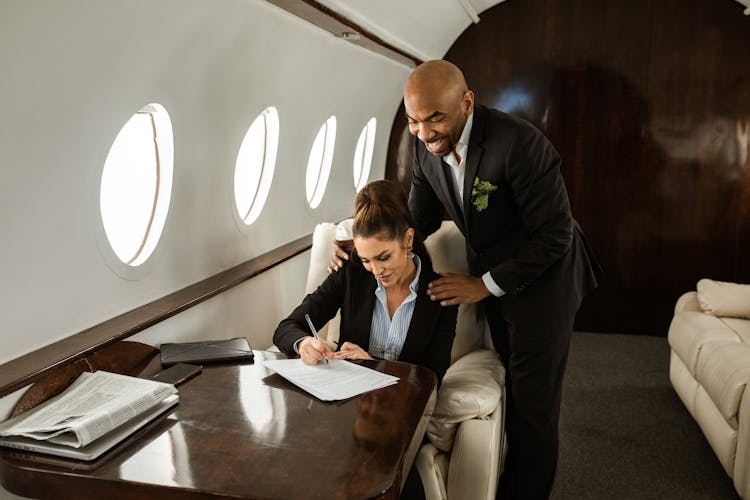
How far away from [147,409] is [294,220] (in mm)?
2764

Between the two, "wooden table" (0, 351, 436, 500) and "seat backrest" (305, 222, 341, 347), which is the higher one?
"seat backrest" (305, 222, 341, 347)

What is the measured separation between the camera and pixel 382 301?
2.95m

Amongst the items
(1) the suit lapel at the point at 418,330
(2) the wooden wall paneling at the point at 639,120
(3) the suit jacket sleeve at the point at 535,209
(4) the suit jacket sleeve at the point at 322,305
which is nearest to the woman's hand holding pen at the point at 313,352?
(4) the suit jacket sleeve at the point at 322,305

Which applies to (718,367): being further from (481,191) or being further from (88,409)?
(88,409)

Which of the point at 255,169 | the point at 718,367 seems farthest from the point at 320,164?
the point at 718,367

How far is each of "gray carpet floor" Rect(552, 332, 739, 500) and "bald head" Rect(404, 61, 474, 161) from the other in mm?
2013

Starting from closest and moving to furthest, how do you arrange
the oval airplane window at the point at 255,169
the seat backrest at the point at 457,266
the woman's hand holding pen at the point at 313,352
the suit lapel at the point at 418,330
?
the woman's hand holding pen at the point at 313,352, the suit lapel at the point at 418,330, the seat backrest at the point at 457,266, the oval airplane window at the point at 255,169

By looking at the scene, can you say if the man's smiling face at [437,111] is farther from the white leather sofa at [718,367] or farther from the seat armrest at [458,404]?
the white leather sofa at [718,367]

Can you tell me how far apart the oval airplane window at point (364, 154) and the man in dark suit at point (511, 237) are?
3.28 metres

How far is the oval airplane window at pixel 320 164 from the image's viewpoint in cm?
568

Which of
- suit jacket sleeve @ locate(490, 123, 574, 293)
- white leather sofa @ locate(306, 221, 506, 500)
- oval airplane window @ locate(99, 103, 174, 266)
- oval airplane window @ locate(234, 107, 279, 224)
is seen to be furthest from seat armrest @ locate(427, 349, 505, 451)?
oval airplane window @ locate(234, 107, 279, 224)

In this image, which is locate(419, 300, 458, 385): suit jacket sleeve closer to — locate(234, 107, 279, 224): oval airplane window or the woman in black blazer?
the woman in black blazer

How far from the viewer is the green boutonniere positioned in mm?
3080

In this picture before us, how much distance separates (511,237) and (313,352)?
3.52 ft
